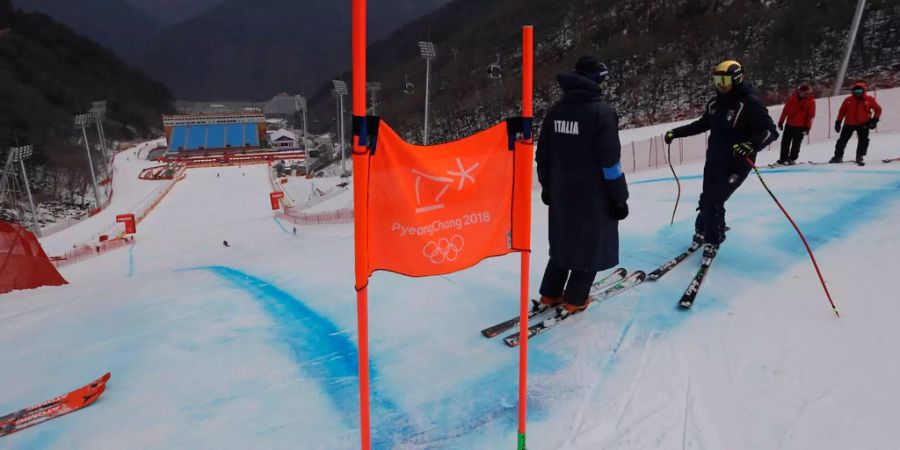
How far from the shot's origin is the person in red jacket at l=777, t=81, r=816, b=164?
898cm

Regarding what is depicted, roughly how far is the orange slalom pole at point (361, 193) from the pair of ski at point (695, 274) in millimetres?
2863

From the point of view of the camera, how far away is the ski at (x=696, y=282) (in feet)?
13.0

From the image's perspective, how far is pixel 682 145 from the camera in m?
14.3

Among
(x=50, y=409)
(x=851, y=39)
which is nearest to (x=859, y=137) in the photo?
(x=851, y=39)

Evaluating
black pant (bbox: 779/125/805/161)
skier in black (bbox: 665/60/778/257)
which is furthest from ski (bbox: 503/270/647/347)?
black pant (bbox: 779/125/805/161)

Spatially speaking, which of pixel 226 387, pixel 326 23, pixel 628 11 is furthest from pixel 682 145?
pixel 326 23

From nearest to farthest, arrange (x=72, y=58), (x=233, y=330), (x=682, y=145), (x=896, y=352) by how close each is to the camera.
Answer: (x=896, y=352) < (x=233, y=330) < (x=682, y=145) < (x=72, y=58)

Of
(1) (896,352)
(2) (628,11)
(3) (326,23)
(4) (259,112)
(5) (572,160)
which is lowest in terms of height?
(1) (896,352)

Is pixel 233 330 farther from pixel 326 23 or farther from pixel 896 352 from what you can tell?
pixel 326 23

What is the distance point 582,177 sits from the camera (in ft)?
10.8

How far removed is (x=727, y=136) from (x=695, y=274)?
4.25 ft

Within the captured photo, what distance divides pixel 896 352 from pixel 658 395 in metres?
1.60

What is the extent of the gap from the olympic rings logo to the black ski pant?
336 cm

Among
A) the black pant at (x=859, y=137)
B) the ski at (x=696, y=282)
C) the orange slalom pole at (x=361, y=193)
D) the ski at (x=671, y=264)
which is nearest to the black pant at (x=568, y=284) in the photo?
the ski at (x=696, y=282)
